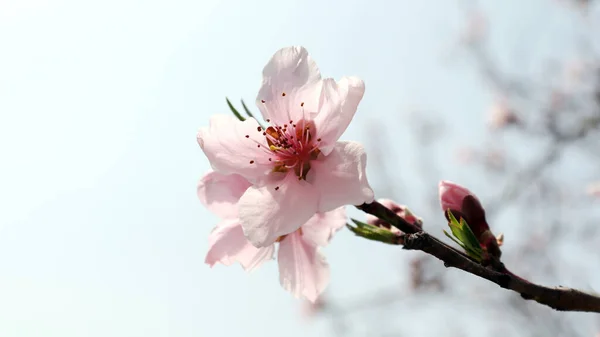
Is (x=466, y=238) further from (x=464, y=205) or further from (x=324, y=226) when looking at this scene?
(x=324, y=226)

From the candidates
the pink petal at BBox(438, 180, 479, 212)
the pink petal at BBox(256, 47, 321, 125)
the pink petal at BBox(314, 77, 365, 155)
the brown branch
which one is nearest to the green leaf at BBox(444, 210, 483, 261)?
the brown branch

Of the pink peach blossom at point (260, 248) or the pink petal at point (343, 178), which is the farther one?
the pink peach blossom at point (260, 248)

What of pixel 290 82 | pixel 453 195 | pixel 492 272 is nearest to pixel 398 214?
pixel 453 195

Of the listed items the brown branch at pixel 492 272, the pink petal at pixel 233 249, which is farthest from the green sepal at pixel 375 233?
the pink petal at pixel 233 249

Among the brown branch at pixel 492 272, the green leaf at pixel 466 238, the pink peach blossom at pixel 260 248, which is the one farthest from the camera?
the pink peach blossom at pixel 260 248

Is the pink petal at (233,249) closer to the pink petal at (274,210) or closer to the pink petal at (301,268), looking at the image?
the pink petal at (301,268)

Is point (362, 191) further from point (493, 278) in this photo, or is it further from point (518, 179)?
point (518, 179)

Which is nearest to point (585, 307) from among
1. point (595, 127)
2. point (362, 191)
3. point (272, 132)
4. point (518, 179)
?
point (362, 191)
